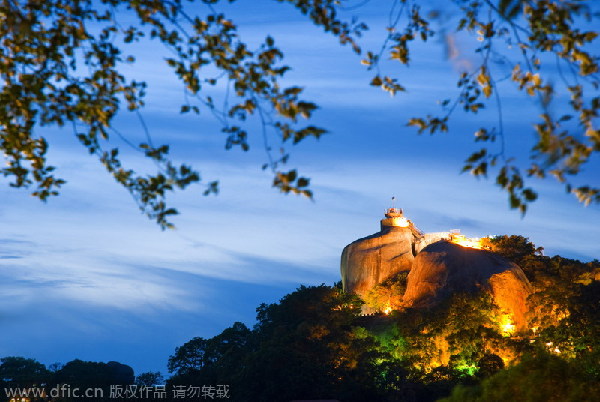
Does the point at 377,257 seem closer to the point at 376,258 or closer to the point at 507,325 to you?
the point at 376,258

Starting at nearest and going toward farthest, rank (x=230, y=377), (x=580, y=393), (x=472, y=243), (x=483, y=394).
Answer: (x=580, y=393), (x=483, y=394), (x=230, y=377), (x=472, y=243)

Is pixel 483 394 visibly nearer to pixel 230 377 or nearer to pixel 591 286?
pixel 591 286

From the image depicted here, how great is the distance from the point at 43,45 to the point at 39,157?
120 cm

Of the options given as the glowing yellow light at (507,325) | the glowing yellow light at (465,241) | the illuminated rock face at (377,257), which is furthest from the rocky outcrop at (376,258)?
the glowing yellow light at (507,325)

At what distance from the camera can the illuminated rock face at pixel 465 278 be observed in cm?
3969

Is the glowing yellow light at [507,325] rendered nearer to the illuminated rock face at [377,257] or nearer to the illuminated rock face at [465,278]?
the illuminated rock face at [465,278]

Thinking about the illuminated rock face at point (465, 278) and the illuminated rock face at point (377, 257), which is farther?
the illuminated rock face at point (377, 257)

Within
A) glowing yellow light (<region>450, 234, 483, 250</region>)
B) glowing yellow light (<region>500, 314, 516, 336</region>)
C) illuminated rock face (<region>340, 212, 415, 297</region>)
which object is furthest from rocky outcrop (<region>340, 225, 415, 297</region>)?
glowing yellow light (<region>500, 314, 516, 336</region>)

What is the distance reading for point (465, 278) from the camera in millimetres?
41656

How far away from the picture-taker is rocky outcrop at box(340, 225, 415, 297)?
1965 inches

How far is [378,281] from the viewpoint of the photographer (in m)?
49.9

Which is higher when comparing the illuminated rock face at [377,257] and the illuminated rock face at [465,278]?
the illuminated rock face at [377,257]

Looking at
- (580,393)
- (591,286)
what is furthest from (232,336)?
(580,393)

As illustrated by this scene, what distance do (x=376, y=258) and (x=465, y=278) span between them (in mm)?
9644
